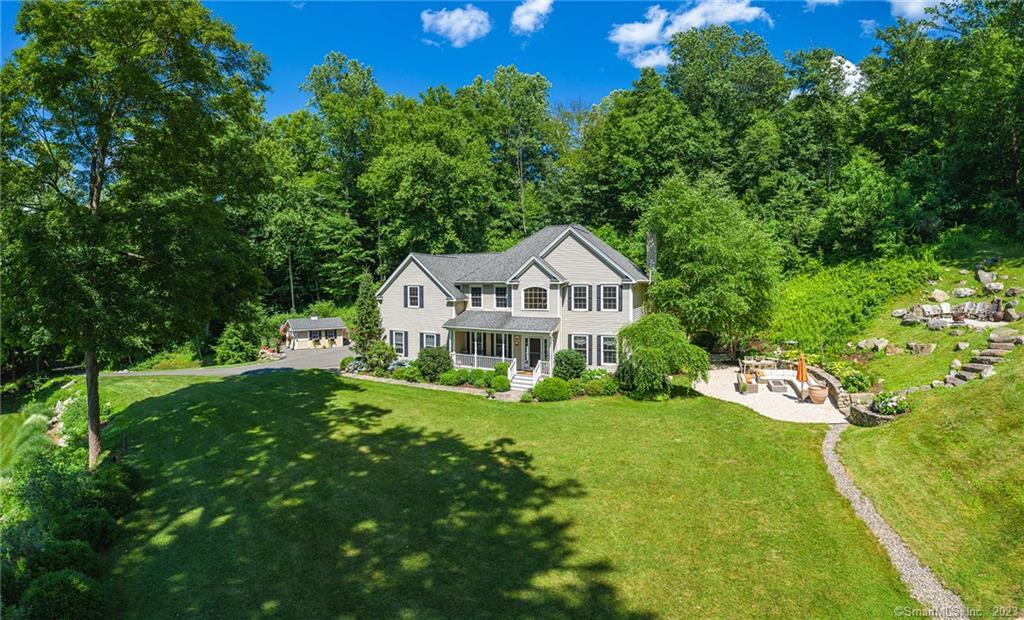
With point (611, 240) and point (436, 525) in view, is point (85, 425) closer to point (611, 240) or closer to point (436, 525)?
point (436, 525)

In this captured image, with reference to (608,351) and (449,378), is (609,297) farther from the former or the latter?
(449,378)

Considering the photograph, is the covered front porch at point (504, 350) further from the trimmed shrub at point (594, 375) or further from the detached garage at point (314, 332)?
the detached garage at point (314, 332)

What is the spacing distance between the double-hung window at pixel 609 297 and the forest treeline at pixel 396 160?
18.4ft

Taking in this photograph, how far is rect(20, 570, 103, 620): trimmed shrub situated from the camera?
7.00 meters

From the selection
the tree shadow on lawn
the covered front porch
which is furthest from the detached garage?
the tree shadow on lawn

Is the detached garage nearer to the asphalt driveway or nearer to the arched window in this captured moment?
the asphalt driveway

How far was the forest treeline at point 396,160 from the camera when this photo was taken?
11773 millimetres

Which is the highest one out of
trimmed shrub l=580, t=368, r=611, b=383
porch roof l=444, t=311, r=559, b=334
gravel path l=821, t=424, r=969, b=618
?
porch roof l=444, t=311, r=559, b=334

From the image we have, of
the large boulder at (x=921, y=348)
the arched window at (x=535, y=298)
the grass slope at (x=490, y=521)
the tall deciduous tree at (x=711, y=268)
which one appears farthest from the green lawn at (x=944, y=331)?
the arched window at (x=535, y=298)

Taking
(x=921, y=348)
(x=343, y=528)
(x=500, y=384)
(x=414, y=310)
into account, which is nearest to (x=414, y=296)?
(x=414, y=310)

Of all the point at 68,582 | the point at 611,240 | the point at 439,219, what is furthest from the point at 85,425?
the point at 611,240

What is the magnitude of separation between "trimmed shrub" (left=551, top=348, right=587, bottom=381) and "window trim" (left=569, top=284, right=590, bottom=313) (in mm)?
2363

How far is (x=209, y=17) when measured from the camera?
1377cm

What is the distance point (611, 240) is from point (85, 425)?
34764 mm
